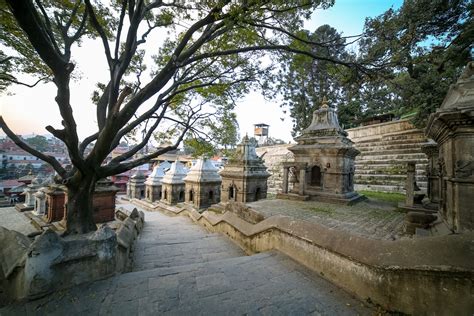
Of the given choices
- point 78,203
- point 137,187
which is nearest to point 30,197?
point 137,187

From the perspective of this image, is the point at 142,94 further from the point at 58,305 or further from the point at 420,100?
the point at 420,100

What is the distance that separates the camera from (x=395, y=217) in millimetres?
6938

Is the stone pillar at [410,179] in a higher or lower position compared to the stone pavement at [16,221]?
higher

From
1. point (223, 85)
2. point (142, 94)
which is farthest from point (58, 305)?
point (223, 85)

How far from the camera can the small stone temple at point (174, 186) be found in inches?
780

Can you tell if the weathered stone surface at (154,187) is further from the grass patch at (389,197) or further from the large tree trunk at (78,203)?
the grass patch at (389,197)

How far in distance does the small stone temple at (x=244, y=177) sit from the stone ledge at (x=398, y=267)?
904cm

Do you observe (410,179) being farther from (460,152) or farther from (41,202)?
(41,202)

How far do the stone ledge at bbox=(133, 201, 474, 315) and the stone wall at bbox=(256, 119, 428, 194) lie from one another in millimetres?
9443

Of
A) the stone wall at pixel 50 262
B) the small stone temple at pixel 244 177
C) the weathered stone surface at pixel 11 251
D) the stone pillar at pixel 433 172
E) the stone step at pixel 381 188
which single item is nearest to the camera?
the stone wall at pixel 50 262

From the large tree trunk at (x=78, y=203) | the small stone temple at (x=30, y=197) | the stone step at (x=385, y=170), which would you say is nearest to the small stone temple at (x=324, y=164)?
the stone step at (x=385, y=170)

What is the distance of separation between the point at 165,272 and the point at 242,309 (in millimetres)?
1702

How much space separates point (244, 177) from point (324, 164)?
17.1ft

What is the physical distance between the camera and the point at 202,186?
16984mm
